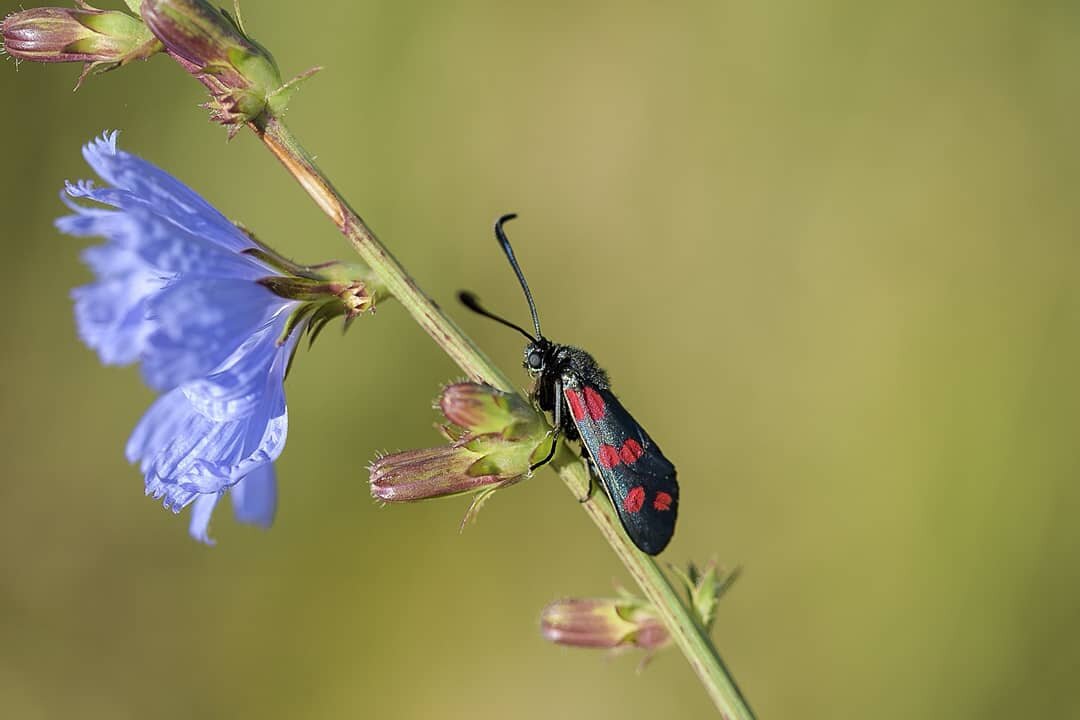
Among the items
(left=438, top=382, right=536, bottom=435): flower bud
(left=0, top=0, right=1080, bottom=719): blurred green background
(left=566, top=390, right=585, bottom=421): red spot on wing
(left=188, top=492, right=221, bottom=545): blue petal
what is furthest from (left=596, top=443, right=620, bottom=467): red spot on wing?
(left=0, top=0, right=1080, bottom=719): blurred green background

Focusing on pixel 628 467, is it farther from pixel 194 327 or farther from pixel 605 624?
pixel 194 327

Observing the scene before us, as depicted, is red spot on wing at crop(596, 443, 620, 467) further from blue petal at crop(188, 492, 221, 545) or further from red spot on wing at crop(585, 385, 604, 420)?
blue petal at crop(188, 492, 221, 545)

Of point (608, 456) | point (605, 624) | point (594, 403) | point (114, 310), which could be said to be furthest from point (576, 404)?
point (114, 310)

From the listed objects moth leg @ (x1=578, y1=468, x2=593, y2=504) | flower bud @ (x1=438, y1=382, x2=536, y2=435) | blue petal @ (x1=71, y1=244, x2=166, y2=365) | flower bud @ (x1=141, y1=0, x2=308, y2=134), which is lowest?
moth leg @ (x1=578, y1=468, x2=593, y2=504)

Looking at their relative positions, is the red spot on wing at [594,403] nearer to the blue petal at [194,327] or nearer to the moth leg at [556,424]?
the moth leg at [556,424]

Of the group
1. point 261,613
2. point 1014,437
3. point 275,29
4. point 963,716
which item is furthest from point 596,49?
point 963,716
